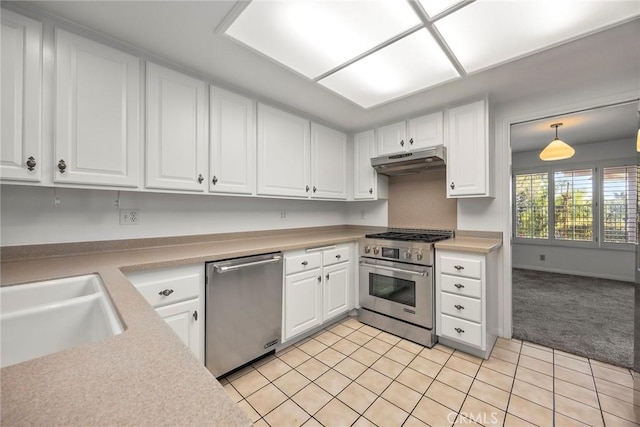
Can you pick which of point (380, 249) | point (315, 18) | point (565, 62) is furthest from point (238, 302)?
point (565, 62)

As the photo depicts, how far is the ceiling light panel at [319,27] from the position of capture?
1.34 m

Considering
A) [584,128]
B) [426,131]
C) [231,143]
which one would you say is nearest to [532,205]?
[584,128]

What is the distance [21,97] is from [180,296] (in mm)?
1338

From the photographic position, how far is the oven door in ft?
7.90

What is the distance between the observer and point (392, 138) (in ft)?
9.86

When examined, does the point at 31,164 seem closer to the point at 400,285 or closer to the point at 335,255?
the point at 335,255

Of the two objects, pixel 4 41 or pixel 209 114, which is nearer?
pixel 4 41

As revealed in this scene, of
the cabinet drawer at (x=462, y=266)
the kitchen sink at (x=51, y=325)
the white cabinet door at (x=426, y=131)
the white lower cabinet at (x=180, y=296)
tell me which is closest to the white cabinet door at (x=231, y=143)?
the white lower cabinet at (x=180, y=296)

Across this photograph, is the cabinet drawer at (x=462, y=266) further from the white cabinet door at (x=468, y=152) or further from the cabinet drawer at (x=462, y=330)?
the white cabinet door at (x=468, y=152)

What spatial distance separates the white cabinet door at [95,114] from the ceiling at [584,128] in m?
3.69

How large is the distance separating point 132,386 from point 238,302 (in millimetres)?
1548

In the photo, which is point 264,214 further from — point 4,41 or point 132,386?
point 132,386

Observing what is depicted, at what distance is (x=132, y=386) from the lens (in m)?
0.47

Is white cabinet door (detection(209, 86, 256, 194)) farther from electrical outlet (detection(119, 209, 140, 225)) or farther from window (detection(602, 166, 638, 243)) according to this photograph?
window (detection(602, 166, 638, 243))
